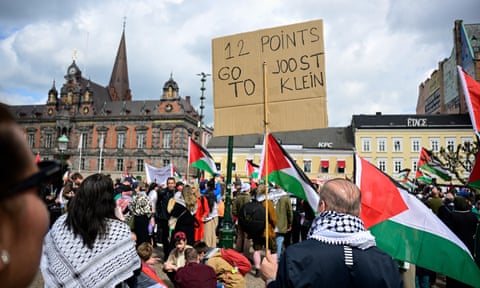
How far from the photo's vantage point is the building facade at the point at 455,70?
43.9 metres

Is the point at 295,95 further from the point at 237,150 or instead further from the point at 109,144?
the point at 109,144

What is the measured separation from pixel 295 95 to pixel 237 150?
4733 centimetres

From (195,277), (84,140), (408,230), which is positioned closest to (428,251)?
(408,230)

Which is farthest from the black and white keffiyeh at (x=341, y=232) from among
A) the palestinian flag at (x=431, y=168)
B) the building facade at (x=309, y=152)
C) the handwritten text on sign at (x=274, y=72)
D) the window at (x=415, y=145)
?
the window at (x=415, y=145)

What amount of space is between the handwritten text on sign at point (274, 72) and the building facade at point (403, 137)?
1871 inches

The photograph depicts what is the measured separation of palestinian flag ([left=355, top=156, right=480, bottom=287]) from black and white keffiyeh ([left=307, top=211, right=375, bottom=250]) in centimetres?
185

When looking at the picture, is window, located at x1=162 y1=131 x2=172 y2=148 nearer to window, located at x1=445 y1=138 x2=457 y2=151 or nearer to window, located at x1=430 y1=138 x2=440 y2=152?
window, located at x1=430 y1=138 x2=440 y2=152

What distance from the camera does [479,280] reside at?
3.24m

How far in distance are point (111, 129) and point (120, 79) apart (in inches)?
712

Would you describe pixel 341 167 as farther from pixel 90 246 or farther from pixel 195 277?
pixel 90 246

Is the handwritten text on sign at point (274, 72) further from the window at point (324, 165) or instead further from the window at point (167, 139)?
the window at point (167, 139)

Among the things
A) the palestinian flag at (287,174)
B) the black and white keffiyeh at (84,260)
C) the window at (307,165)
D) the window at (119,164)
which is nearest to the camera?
the black and white keffiyeh at (84,260)

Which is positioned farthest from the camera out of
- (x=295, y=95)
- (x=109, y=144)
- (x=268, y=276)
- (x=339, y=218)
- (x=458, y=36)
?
(x=109, y=144)

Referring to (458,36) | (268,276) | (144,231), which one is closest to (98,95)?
(458,36)
